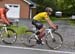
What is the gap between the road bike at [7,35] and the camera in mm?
13984

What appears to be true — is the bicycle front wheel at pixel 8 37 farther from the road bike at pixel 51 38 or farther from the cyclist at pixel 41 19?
the cyclist at pixel 41 19

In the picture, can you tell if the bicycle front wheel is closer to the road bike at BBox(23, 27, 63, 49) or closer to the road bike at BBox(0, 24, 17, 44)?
the road bike at BBox(0, 24, 17, 44)

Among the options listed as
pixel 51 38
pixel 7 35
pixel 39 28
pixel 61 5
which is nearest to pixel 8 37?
pixel 7 35

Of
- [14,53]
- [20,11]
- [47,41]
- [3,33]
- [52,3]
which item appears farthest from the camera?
[52,3]

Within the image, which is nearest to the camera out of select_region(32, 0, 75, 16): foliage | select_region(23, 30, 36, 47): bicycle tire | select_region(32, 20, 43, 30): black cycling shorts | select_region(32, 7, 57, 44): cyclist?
select_region(32, 7, 57, 44): cyclist

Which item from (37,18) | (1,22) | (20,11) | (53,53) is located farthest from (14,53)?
(20,11)

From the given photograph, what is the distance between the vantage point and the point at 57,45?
13.0 metres

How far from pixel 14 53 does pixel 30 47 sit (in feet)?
6.34

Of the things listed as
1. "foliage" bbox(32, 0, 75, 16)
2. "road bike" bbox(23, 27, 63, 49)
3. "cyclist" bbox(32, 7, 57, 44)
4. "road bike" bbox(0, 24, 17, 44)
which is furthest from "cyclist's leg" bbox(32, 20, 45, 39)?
"foliage" bbox(32, 0, 75, 16)

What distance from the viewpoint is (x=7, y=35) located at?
13992 millimetres

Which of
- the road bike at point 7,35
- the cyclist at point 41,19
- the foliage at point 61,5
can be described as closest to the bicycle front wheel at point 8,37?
the road bike at point 7,35

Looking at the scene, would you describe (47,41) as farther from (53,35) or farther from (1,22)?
(1,22)

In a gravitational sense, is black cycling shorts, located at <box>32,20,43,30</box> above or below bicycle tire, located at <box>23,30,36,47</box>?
above

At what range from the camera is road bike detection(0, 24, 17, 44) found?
14.0 metres
